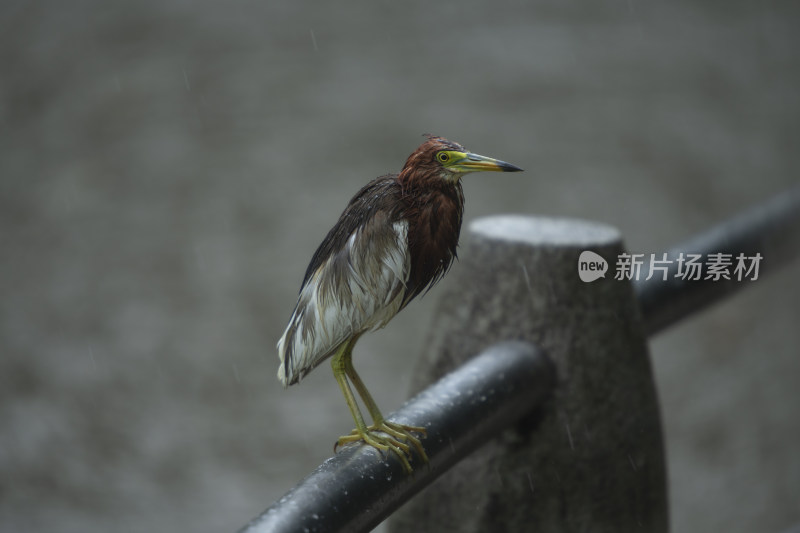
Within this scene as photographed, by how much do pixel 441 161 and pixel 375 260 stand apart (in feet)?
0.41

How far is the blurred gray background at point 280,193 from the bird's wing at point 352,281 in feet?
9.00

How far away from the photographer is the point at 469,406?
1.18m

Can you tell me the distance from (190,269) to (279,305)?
1.96 feet

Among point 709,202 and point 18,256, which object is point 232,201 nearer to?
point 18,256

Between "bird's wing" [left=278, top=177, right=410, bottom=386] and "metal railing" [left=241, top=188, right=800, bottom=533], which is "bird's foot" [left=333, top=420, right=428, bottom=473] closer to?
"metal railing" [left=241, top=188, right=800, bottom=533]

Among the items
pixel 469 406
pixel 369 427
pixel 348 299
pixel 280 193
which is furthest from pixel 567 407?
pixel 280 193

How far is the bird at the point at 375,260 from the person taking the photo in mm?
813

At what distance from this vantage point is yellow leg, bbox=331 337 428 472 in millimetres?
911

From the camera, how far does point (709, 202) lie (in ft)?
17.6

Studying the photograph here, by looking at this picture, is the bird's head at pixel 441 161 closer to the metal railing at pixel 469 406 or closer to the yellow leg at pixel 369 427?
the yellow leg at pixel 369 427

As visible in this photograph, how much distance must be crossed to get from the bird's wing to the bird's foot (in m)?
0.12

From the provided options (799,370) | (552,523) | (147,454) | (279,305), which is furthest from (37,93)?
(552,523)

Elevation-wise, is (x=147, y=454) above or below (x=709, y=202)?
below

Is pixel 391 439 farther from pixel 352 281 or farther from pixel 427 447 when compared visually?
pixel 352 281
